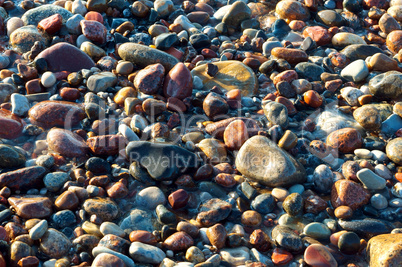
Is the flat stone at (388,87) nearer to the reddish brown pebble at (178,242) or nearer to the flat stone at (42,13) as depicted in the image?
the reddish brown pebble at (178,242)

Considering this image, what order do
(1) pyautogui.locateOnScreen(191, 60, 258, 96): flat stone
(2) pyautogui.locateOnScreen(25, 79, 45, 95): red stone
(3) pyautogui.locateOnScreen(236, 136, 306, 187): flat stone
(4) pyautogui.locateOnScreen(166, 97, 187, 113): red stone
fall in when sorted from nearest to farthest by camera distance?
(3) pyautogui.locateOnScreen(236, 136, 306, 187): flat stone
(4) pyautogui.locateOnScreen(166, 97, 187, 113): red stone
(2) pyautogui.locateOnScreen(25, 79, 45, 95): red stone
(1) pyautogui.locateOnScreen(191, 60, 258, 96): flat stone

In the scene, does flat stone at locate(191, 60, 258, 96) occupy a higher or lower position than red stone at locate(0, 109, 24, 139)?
higher

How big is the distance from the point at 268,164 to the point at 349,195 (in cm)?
67

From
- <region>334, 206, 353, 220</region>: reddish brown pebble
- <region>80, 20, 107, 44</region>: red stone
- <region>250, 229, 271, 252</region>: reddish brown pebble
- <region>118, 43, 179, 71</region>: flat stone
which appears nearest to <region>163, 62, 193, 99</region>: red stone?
<region>118, 43, 179, 71</region>: flat stone

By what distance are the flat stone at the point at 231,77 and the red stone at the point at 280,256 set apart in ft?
6.15

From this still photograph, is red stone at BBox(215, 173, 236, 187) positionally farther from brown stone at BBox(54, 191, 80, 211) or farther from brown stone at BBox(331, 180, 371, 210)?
brown stone at BBox(54, 191, 80, 211)

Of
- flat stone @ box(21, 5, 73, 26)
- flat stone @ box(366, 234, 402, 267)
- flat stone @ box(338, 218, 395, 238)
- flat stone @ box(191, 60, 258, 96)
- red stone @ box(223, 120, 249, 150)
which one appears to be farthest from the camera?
flat stone @ box(21, 5, 73, 26)

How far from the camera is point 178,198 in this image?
293 cm

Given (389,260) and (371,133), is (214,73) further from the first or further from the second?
(389,260)

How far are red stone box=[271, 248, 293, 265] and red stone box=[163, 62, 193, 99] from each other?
1.90 metres

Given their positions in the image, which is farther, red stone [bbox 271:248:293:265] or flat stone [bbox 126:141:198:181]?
flat stone [bbox 126:141:198:181]

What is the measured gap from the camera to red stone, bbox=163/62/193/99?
3.85 m

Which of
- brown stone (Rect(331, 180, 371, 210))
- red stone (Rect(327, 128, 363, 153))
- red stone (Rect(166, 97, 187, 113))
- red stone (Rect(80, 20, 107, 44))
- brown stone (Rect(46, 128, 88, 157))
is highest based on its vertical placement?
red stone (Rect(80, 20, 107, 44))

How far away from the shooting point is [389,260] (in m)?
2.45
